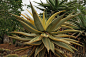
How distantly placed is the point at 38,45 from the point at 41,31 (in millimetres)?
347

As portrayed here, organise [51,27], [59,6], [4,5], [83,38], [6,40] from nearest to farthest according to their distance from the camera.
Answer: [51,27] → [83,38] → [59,6] → [4,5] → [6,40]

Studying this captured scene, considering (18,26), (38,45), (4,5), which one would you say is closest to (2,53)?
(18,26)

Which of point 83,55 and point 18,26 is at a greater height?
point 18,26

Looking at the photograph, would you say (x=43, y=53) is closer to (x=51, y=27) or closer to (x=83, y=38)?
(x=51, y=27)

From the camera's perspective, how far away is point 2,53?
34.7ft

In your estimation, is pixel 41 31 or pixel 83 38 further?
pixel 83 38

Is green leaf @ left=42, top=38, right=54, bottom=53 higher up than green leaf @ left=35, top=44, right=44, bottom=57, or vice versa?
green leaf @ left=42, top=38, right=54, bottom=53

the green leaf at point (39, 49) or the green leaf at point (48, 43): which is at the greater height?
the green leaf at point (48, 43)

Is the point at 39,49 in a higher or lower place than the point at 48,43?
lower

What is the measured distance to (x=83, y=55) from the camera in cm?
443

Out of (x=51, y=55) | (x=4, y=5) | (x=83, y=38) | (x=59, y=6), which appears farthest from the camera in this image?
(x=4, y=5)

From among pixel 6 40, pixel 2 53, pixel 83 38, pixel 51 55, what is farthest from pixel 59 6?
pixel 6 40

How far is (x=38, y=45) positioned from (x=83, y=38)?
107 inches

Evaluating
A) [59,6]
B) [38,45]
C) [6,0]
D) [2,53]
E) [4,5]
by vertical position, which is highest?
[6,0]
